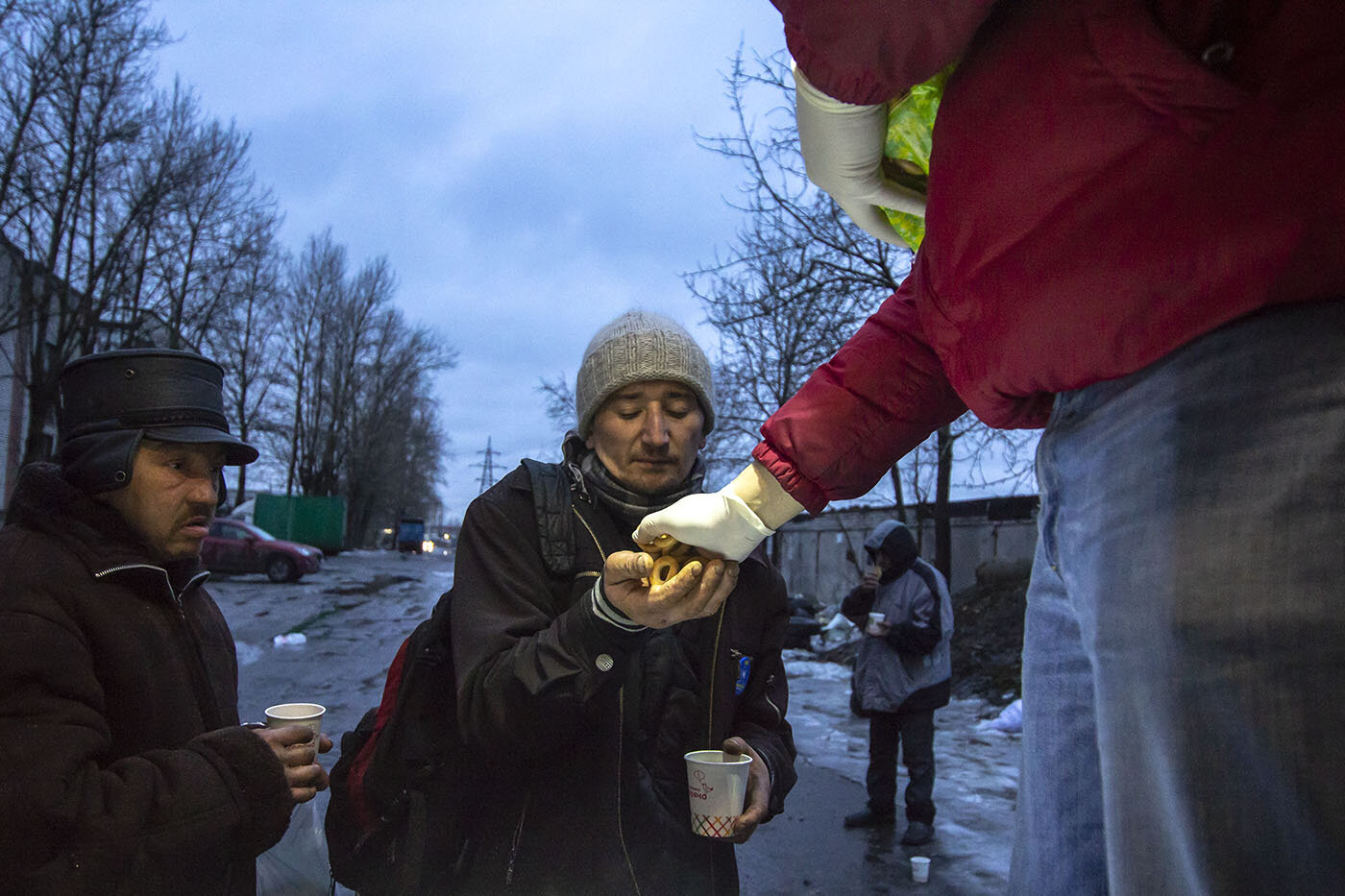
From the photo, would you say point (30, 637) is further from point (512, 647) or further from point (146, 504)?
point (512, 647)

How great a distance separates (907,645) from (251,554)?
67.2 feet

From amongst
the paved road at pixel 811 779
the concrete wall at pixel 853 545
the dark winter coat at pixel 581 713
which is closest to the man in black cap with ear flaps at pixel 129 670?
the dark winter coat at pixel 581 713

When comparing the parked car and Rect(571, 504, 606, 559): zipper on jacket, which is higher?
Rect(571, 504, 606, 559): zipper on jacket

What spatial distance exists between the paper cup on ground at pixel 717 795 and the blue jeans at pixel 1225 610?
116 cm

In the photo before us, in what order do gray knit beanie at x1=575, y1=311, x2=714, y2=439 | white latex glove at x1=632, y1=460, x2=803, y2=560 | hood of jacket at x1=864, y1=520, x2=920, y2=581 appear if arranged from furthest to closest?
hood of jacket at x1=864, y1=520, x2=920, y2=581
gray knit beanie at x1=575, y1=311, x2=714, y2=439
white latex glove at x1=632, y1=460, x2=803, y2=560

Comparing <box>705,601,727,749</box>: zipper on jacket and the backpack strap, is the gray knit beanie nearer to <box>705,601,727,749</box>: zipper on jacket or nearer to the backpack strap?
the backpack strap

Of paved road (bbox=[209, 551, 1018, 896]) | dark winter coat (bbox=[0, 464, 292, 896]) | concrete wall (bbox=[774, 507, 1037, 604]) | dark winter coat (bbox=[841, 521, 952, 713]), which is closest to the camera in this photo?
dark winter coat (bbox=[0, 464, 292, 896])

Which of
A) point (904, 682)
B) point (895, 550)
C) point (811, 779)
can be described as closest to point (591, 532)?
point (904, 682)

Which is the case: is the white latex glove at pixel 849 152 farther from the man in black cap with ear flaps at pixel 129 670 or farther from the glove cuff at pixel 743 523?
the man in black cap with ear flaps at pixel 129 670

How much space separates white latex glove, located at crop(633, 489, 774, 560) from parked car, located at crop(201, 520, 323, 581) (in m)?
22.8

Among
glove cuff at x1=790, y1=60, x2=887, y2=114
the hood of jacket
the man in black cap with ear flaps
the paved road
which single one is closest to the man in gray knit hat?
the man in black cap with ear flaps

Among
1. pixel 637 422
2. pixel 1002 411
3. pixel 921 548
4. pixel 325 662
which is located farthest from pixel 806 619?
pixel 1002 411

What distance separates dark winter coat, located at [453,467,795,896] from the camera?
1.87 m

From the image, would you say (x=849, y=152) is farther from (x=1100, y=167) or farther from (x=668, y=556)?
(x=668, y=556)
